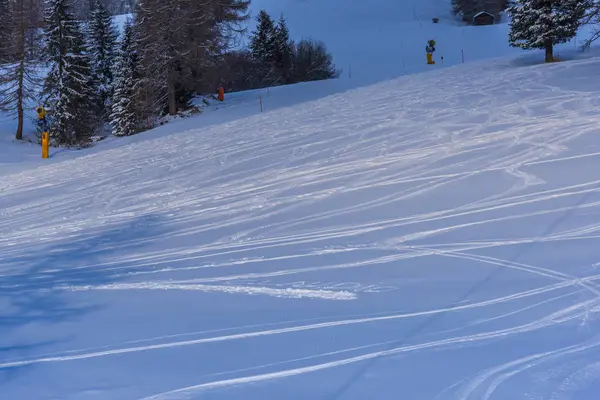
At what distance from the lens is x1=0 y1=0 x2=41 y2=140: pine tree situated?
75.9ft

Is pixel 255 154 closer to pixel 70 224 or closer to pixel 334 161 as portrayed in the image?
pixel 334 161

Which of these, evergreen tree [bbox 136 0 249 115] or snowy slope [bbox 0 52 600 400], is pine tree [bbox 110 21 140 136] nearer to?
evergreen tree [bbox 136 0 249 115]

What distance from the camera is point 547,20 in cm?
2069

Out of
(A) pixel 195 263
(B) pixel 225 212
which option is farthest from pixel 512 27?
(A) pixel 195 263

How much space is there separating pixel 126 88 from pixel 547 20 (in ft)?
63.3

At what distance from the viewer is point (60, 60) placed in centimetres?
2425

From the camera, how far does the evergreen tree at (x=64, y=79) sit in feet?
78.1

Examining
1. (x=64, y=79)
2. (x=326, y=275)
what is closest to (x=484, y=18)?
(x=64, y=79)

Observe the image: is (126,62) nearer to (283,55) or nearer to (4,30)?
(4,30)

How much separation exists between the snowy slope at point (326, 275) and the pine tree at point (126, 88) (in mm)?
15575

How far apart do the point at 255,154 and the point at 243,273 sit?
244 inches

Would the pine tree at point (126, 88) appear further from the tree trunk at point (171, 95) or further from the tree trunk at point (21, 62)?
the tree trunk at point (21, 62)

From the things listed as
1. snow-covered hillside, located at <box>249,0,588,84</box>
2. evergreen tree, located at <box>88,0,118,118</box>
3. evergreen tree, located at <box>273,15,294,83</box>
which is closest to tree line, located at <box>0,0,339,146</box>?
evergreen tree, located at <box>88,0,118,118</box>

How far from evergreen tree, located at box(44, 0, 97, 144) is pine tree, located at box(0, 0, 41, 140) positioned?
58cm
